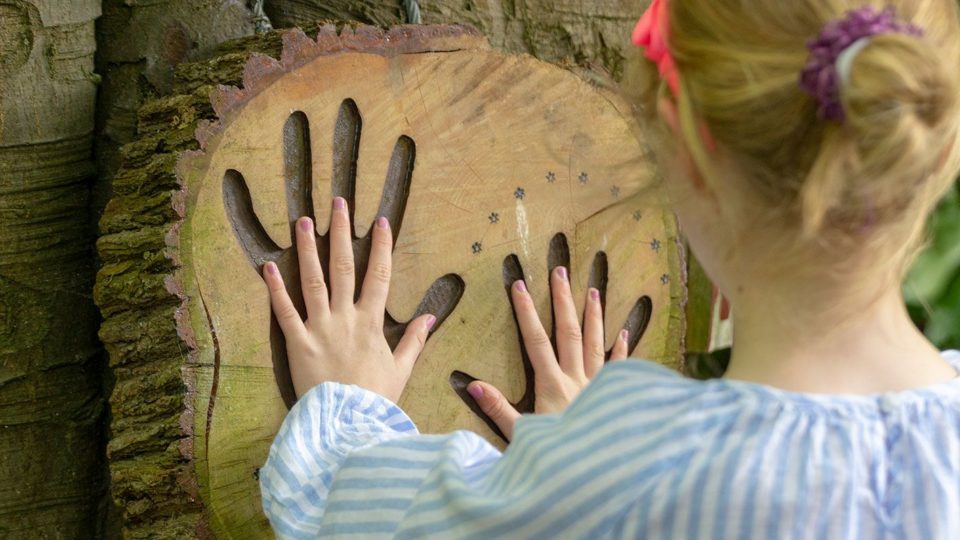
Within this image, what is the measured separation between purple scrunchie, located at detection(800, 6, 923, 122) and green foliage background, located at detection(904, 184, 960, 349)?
1131 mm

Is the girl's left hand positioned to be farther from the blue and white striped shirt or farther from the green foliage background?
the green foliage background

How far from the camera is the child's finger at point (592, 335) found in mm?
1436

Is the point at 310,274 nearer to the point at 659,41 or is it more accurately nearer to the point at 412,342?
the point at 412,342

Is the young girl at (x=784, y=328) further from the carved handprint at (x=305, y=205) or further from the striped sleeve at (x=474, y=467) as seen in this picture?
the carved handprint at (x=305, y=205)

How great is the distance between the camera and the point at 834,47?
0.69 m

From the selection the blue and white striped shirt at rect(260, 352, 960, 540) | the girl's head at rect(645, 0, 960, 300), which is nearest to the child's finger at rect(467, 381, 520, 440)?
the blue and white striped shirt at rect(260, 352, 960, 540)

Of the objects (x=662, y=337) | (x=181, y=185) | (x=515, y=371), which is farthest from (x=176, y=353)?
(x=662, y=337)

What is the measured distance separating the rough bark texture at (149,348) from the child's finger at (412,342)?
0.26m

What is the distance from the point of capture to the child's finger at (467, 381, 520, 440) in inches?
53.2

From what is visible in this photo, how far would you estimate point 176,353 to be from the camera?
Result: 1110mm

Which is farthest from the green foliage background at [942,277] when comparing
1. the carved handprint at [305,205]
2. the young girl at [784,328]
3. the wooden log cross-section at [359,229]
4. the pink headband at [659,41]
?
the pink headband at [659,41]

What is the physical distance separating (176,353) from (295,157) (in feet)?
0.84

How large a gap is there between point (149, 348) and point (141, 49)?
1.37 ft

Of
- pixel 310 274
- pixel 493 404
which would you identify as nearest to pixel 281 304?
pixel 310 274
